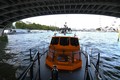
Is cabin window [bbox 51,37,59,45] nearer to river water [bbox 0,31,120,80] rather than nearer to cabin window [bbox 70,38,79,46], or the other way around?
cabin window [bbox 70,38,79,46]

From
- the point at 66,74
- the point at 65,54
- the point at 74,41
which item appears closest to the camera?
the point at 66,74

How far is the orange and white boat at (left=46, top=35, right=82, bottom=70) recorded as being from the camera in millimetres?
14086

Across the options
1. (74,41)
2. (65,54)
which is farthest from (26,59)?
(65,54)

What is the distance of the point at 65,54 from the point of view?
48.2 feet

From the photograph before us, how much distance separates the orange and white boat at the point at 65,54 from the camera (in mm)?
14086

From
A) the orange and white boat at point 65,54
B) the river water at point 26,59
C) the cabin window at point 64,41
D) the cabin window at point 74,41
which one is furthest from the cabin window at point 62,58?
the river water at point 26,59

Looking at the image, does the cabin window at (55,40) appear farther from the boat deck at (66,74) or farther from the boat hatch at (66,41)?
the boat deck at (66,74)

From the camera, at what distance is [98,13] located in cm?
5322

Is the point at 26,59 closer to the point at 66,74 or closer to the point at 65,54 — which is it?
the point at 65,54

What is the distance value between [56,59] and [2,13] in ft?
119

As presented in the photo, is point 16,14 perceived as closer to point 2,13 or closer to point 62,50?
point 2,13

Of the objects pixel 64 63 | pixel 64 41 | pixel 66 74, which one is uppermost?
pixel 64 41

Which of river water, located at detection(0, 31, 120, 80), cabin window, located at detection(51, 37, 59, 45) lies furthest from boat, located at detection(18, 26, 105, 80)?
river water, located at detection(0, 31, 120, 80)

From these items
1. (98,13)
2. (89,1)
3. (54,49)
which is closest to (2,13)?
(89,1)
